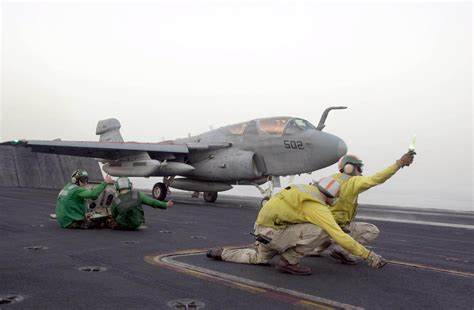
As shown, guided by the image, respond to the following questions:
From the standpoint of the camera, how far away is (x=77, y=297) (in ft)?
12.9

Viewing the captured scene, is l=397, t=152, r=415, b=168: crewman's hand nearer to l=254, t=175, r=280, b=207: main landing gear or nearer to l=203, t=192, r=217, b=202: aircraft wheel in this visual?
l=254, t=175, r=280, b=207: main landing gear

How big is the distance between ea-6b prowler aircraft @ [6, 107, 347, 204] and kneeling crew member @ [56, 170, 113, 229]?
7.21 meters

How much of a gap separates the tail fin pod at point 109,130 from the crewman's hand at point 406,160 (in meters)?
21.8

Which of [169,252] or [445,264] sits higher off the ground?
[169,252]

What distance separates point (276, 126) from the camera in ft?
54.0

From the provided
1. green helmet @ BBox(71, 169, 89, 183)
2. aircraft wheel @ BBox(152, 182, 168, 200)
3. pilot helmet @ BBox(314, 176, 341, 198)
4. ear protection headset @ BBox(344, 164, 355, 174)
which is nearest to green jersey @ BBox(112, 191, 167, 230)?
green helmet @ BBox(71, 169, 89, 183)

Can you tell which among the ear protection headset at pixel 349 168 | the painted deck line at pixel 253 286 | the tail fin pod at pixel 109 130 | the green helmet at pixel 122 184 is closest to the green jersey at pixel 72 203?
the green helmet at pixel 122 184

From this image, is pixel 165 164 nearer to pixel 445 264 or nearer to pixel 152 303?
pixel 445 264

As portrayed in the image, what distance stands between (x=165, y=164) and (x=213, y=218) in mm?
5925

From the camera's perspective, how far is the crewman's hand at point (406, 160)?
516 cm

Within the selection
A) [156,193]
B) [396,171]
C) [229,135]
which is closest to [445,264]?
[396,171]

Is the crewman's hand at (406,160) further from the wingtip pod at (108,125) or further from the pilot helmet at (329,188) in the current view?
the wingtip pod at (108,125)

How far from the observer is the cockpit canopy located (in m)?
16.1

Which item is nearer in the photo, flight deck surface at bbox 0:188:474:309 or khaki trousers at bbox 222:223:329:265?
flight deck surface at bbox 0:188:474:309
